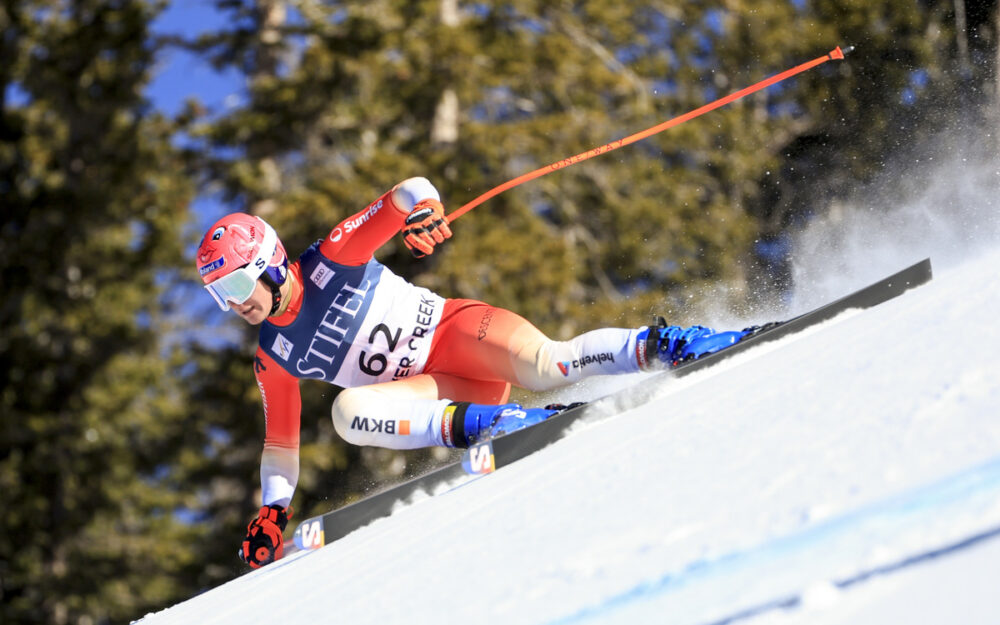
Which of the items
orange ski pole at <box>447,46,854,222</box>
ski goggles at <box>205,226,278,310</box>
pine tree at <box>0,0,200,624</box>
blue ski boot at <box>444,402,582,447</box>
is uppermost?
pine tree at <box>0,0,200,624</box>

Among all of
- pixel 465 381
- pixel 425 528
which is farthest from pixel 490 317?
pixel 425 528

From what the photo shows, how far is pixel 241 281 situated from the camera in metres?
4.56

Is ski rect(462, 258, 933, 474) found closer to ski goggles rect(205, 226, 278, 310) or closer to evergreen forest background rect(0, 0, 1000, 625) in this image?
ski goggles rect(205, 226, 278, 310)

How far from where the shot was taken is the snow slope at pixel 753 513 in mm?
1750

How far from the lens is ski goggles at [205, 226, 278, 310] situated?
455 cm

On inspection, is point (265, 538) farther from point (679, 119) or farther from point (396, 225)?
point (679, 119)

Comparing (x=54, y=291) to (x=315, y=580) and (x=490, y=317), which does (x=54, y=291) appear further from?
(x=315, y=580)

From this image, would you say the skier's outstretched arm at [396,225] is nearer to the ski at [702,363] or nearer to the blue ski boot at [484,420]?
the blue ski boot at [484,420]

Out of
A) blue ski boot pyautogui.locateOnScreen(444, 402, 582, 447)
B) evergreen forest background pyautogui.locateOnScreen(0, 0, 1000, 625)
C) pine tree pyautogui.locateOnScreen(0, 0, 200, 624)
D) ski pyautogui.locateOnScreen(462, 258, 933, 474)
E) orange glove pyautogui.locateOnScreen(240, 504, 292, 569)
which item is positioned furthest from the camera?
pine tree pyautogui.locateOnScreen(0, 0, 200, 624)

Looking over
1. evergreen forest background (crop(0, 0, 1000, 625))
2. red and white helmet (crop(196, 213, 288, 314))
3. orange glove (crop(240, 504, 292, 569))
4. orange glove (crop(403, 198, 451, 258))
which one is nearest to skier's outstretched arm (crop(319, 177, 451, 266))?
orange glove (crop(403, 198, 451, 258))

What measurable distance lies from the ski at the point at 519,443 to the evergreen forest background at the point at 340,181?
7.78m

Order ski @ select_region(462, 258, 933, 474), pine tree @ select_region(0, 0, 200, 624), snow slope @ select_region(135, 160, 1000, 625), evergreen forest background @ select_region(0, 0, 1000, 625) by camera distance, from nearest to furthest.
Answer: snow slope @ select_region(135, 160, 1000, 625)
ski @ select_region(462, 258, 933, 474)
evergreen forest background @ select_region(0, 0, 1000, 625)
pine tree @ select_region(0, 0, 200, 624)

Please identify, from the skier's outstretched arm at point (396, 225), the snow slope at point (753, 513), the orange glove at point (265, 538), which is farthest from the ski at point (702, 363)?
the orange glove at point (265, 538)

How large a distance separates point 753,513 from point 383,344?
2.91m
